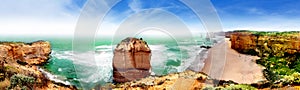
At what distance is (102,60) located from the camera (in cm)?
893

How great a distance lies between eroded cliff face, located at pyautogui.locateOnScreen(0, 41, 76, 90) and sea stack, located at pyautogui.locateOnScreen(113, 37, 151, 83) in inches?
46.3

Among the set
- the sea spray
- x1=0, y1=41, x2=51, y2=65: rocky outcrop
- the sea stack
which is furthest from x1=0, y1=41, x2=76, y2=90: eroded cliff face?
the sea stack

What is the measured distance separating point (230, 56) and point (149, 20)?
9.80ft

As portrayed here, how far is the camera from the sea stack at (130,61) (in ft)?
29.0

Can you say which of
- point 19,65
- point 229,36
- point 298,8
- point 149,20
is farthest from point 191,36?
point 19,65

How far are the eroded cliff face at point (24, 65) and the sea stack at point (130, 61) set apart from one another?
1176 millimetres

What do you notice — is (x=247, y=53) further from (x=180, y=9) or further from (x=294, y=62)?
(x=180, y=9)

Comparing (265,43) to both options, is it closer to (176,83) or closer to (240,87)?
(240,87)

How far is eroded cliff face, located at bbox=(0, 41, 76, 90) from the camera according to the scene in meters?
7.49

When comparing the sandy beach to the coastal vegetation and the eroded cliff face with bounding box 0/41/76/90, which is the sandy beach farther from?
the eroded cliff face with bounding box 0/41/76/90

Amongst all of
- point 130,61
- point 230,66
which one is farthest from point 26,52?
point 230,66

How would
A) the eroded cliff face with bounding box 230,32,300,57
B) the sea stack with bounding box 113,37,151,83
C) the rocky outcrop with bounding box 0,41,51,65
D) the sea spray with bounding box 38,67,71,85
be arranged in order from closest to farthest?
1. the rocky outcrop with bounding box 0,41,51,65
2. the sea spray with bounding box 38,67,71,85
3. the sea stack with bounding box 113,37,151,83
4. the eroded cliff face with bounding box 230,32,300,57

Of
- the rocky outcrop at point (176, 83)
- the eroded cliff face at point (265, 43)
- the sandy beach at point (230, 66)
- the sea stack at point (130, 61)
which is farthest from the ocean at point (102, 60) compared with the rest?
the eroded cliff face at point (265, 43)

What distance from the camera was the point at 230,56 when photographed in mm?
10469
